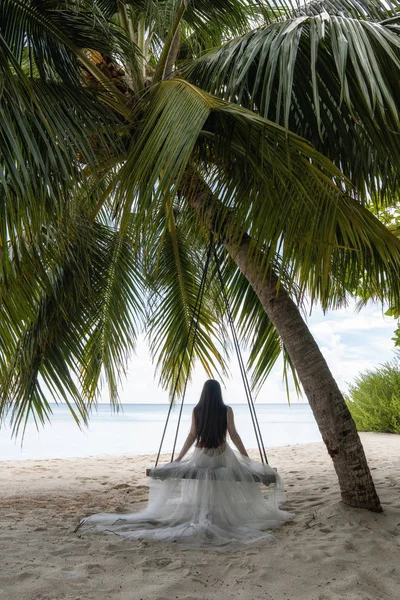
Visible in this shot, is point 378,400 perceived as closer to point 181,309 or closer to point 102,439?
point 181,309

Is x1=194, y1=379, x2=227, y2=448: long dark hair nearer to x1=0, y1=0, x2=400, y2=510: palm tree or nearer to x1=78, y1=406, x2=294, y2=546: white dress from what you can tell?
x1=78, y1=406, x2=294, y2=546: white dress

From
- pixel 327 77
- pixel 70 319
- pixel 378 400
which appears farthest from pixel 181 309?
pixel 378 400

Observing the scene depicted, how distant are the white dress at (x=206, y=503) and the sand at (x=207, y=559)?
0.17 m

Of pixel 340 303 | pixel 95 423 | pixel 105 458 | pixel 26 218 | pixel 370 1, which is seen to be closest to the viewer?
pixel 26 218

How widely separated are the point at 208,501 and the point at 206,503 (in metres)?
0.02

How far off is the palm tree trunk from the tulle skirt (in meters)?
0.50

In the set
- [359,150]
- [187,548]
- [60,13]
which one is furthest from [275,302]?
[60,13]

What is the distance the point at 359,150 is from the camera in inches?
166

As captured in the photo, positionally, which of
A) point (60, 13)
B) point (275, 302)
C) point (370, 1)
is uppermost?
point (370, 1)

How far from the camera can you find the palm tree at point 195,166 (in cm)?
299

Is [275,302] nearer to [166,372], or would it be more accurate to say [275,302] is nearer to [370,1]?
[370,1]

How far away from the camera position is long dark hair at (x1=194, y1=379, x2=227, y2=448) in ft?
14.5

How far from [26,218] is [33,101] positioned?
654 millimetres

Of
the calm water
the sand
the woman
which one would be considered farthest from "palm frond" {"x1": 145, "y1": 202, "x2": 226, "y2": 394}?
the calm water
